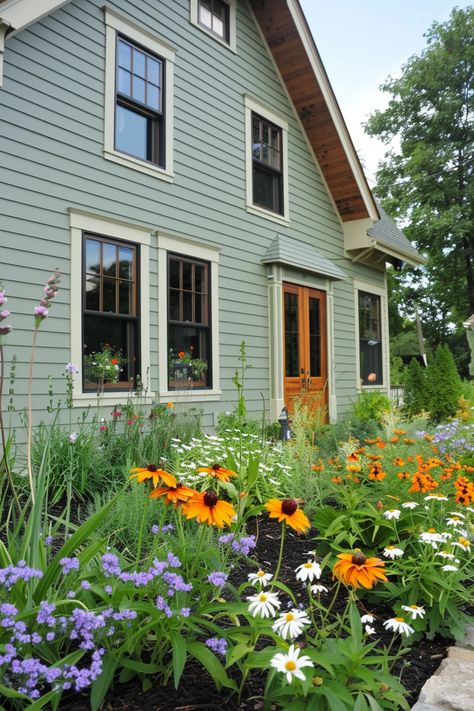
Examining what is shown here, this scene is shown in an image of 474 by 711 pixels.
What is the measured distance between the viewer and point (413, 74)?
23.6 metres

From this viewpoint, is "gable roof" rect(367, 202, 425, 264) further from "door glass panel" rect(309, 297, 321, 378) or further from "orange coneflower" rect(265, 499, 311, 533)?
"orange coneflower" rect(265, 499, 311, 533)

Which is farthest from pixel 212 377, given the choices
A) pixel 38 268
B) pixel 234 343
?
pixel 38 268

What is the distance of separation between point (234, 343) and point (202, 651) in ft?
19.6

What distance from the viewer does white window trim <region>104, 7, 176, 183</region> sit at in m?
5.85

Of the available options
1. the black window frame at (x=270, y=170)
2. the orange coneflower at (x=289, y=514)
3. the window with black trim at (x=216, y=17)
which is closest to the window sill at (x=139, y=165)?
the black window frame at (x=270, y=170)

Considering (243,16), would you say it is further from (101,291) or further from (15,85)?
(101,291)

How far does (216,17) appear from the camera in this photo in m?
7.70

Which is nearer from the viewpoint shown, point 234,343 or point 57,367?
point 57,367

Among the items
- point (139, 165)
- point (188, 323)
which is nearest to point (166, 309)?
point (188, 323)

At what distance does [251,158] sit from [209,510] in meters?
7.17

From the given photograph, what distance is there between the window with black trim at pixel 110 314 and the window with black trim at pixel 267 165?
2.99 meters

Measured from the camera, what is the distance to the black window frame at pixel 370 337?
11.0 m

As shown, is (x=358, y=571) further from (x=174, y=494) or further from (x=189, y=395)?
(x=189, y=395)

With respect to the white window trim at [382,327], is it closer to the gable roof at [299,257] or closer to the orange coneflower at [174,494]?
the gable roof at [299,257]
